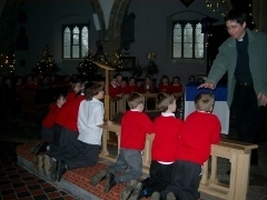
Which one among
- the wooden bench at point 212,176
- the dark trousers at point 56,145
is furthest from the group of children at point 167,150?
the dark trousers at point 56,145

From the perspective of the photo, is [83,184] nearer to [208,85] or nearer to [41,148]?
[41,148]

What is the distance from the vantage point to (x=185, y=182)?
351 centimetres

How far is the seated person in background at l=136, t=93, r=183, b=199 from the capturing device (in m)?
3.79

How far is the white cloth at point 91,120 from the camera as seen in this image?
4941 millimetres

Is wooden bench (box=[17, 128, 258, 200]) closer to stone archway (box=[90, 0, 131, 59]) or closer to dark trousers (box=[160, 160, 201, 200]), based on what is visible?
dark trousers (box=[160, 160, 201, 200])

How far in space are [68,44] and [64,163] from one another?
16.9 metres

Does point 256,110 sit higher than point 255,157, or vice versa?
point 256,110

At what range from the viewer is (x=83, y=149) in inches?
200

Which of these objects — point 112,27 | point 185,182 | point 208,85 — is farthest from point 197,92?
point 112,27

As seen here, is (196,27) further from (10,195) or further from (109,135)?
(10,195)

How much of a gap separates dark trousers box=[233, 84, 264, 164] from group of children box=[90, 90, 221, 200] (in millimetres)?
973

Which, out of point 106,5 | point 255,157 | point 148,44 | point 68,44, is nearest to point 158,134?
point 255,157

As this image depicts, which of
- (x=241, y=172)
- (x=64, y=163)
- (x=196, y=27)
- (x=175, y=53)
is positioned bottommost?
(x=64, y=163)

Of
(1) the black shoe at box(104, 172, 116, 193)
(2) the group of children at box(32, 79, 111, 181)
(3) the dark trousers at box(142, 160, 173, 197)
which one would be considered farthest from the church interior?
(3) the dark trousers at box(142, 160, 173, 197)
